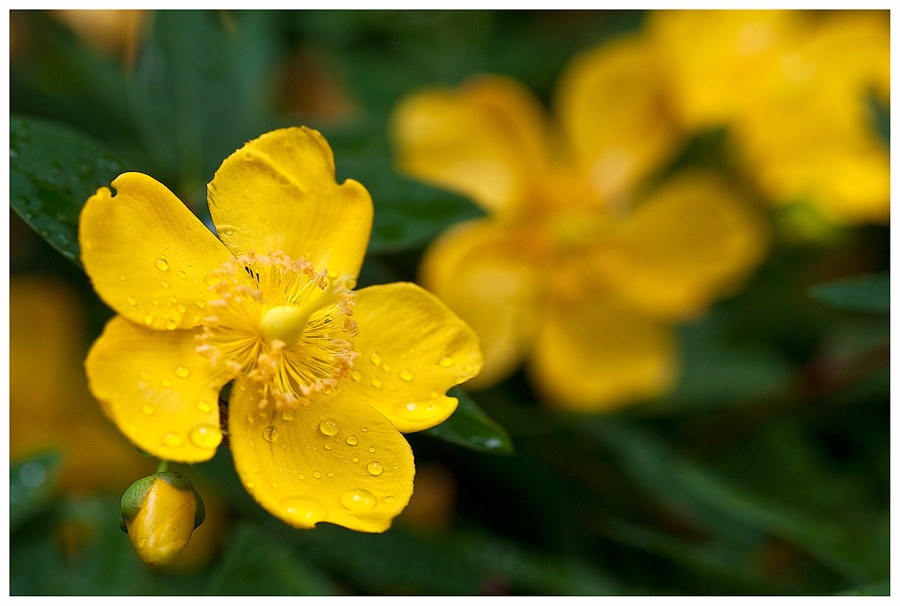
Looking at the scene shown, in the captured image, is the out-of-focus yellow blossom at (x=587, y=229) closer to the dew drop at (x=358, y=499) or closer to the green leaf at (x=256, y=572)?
the green leaf at (x=256, y=572)

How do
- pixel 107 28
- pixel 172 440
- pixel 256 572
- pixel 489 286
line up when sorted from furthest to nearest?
1. pixel 107 28
2. pixel 489 286
3. pixel 256 572
4. pixel 172 440

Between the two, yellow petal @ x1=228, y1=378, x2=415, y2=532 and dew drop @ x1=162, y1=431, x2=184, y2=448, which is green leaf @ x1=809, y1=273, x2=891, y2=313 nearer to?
yellow petal @ x1=228, y1=378, x2=415, y2=532

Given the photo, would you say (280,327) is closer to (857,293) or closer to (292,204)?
(292,204)

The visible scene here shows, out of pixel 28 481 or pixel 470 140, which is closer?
pixel 28 481

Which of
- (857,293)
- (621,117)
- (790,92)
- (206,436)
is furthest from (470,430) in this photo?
Answer: (790,92)

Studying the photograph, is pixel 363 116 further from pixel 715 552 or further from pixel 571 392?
pixel 715 552

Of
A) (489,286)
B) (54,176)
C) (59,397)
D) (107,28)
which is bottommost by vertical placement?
(59,397)
